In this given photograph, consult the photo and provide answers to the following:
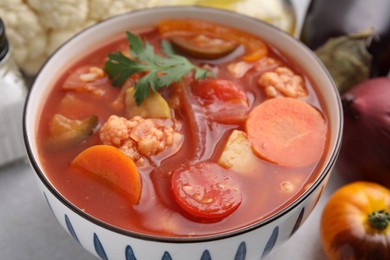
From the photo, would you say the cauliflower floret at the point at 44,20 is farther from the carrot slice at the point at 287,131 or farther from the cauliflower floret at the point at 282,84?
the carrot slice at the point at 287,131

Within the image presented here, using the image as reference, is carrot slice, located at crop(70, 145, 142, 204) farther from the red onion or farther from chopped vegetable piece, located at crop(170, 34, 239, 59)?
the red onion

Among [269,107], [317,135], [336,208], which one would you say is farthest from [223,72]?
[336,208]

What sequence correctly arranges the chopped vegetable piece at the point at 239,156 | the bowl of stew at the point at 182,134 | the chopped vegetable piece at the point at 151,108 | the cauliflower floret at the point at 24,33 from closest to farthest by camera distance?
the bowl of stew at the point at 182,134 → the chopped vegetable piece at the point at 239,156 → the chopped vegetable piece at the point at 151,108 → the cauliflower floret at the point at 24,33

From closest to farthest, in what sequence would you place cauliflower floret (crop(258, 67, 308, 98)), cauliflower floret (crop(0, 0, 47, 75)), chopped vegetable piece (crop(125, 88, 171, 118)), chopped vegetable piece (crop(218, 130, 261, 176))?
chopped vegetable piece (crop(218, 130, 261, 176)) → chopped vegetable piece (crop(125, 88, 171, 118)) → cauliflower floret (crop(258, 67, 308, 98)) → cauliflower floret (crop(0, 0, 47, 75))

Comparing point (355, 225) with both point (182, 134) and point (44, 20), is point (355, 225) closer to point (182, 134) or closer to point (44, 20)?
point (182, 134)

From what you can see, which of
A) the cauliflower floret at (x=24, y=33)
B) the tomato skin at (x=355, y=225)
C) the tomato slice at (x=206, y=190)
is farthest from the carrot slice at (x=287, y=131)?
the cauliflower floret at (x=24, y=33)

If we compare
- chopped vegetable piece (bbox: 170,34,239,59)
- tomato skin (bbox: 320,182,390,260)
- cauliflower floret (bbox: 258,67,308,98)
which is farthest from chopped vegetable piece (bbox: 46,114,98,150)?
tomato skin (bbox: 320,182,390,260)

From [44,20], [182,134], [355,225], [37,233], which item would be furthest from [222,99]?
[44,20]
